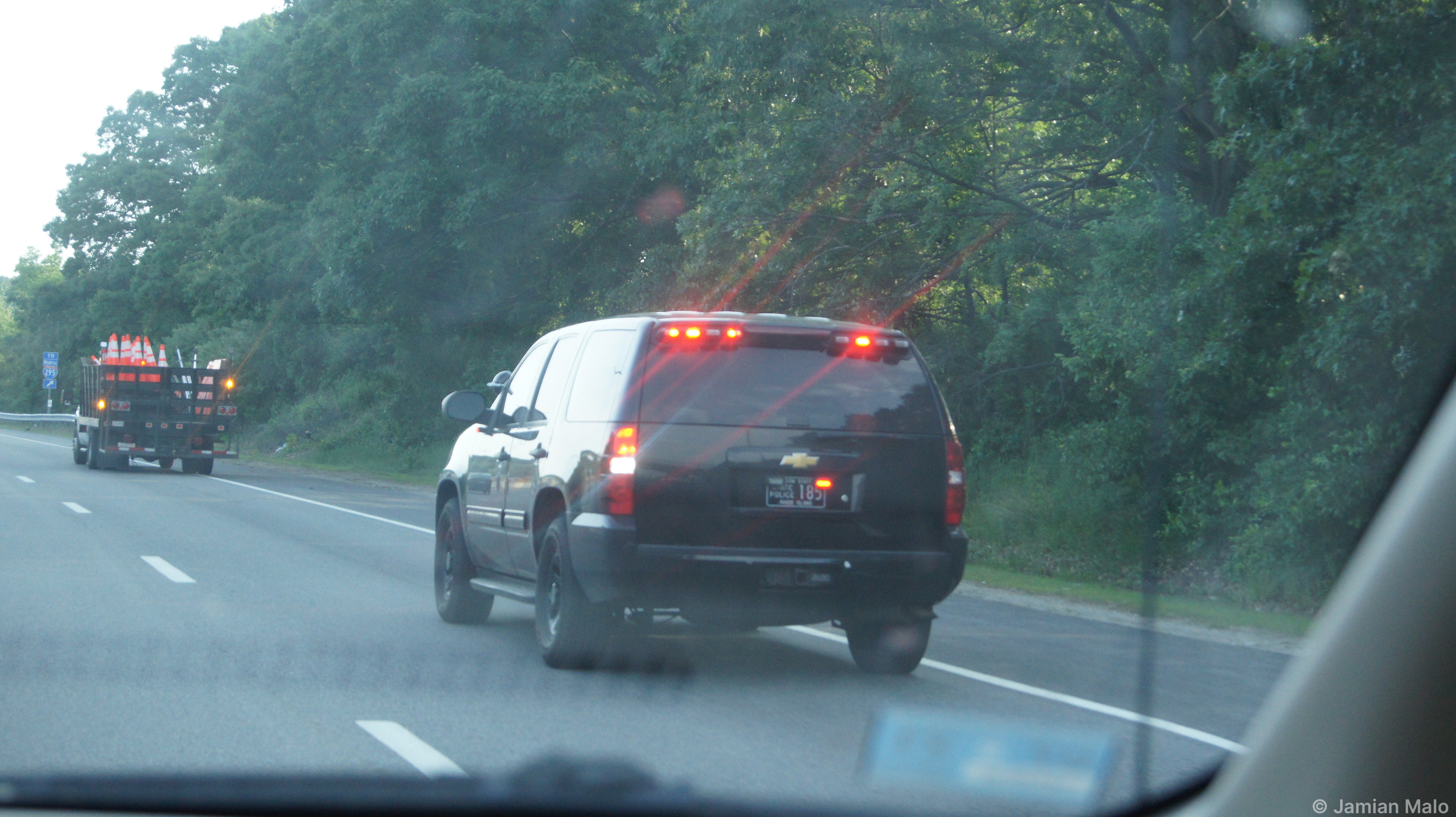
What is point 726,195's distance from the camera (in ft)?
63.7

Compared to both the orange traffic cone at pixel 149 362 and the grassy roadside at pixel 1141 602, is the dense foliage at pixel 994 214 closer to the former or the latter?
the grassy roadside at pixel 1141 602

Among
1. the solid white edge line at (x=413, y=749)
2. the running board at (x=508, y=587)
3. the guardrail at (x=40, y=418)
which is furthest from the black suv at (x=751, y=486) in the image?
the guardrail at (x=40, y=418)

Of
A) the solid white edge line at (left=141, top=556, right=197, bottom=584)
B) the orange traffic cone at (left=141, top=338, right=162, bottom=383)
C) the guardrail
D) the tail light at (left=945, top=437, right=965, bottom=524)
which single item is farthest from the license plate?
the guardrail

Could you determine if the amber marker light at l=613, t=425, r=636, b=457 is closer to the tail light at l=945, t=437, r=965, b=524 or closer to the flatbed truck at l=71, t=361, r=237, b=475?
the tail light at l=945, t=437, r=965, b=524

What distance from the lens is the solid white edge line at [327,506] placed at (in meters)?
18.2

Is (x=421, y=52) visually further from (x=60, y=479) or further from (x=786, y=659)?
(x=786, y=659)

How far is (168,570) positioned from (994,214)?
11549 millimetres

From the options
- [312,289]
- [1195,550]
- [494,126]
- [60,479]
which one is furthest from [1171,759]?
[312,289]

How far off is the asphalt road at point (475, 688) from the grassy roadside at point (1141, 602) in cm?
100

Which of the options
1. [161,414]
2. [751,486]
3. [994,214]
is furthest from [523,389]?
[161,414]

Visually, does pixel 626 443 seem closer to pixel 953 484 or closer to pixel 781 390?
pixel 781 390

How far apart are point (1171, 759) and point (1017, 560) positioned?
1084cm

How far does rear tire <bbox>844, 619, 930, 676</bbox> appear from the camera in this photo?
26.5 feet

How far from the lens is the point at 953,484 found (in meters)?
7.70
